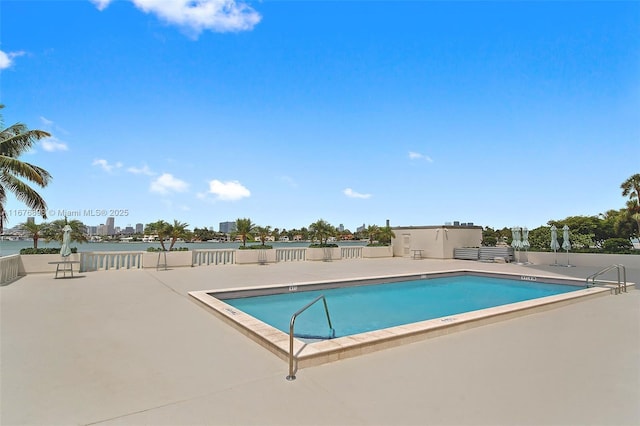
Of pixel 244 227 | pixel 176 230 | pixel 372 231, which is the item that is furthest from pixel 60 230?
pixel 372 231

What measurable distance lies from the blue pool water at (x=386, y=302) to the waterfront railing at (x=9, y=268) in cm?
606

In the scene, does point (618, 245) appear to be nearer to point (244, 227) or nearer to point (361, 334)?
point (361, 334)

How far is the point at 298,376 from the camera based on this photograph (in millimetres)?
3127

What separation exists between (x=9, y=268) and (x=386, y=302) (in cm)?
1031

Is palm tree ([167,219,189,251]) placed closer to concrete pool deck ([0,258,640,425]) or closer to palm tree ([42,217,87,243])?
palm tree ([42,217,87,243])

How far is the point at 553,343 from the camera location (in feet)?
13.9

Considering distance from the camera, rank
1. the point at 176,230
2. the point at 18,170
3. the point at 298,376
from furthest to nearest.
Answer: the point at 176,230, the point at 18,170, the point at 298,376

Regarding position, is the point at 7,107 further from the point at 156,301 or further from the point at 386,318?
the point at 386,318

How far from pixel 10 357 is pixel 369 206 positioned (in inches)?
1205

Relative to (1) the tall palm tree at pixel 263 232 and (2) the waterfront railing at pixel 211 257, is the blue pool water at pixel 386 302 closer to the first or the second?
(2) the waterfront railing at pixel 211 257

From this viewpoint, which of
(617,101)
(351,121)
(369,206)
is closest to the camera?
(617,101)

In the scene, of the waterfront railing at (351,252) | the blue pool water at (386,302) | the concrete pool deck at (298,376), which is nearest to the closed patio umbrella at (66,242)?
the concrete pool deck at (298,376)

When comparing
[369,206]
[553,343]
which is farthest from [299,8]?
[369,206]

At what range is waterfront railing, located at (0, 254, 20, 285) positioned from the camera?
8508 mm
